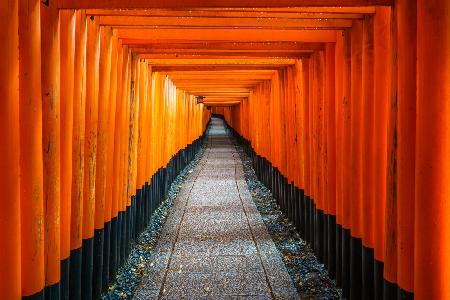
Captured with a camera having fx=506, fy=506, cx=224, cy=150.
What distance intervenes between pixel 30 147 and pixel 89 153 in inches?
68.8

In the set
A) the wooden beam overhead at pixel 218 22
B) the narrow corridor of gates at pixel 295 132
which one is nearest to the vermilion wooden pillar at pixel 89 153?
the narrow corridor of gates at pixel 295 132

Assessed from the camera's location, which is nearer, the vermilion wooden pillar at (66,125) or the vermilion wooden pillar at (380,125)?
the vermilion wooden pillar at (66,125)

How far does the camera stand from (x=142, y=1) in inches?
167

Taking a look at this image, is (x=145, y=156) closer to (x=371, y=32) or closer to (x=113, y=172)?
(x=113, y=172)

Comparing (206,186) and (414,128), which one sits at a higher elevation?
(414,128)

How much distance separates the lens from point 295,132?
359 inches

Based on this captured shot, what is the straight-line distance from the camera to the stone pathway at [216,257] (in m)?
5.96

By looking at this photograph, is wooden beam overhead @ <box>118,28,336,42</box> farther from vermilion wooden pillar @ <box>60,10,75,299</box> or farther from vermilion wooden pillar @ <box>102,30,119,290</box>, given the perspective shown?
vermilion wooden pillar @ <box>60,10,75,299</box>

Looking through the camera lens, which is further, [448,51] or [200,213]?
[200,213]

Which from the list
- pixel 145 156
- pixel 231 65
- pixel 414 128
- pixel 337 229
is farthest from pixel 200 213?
pixel 414 128

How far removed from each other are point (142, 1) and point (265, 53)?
3.64 m

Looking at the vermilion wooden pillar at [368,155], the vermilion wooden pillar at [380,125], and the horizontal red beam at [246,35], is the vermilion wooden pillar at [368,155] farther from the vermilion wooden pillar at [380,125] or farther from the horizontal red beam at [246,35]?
the horizontal red beam at [246,35]

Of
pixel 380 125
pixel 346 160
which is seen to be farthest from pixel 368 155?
pixel 346 160

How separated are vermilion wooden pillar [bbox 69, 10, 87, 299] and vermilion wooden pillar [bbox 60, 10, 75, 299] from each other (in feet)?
0.82
